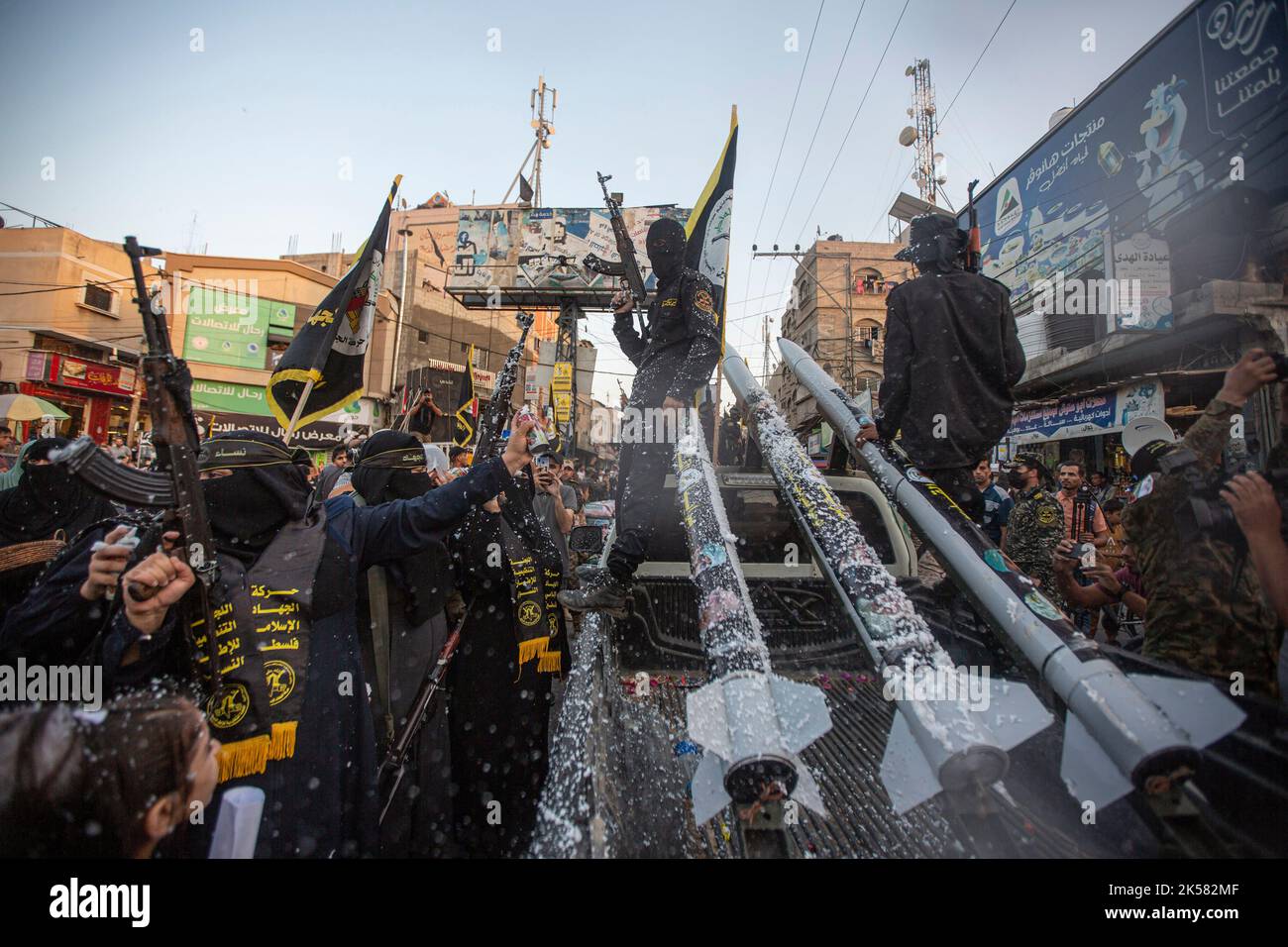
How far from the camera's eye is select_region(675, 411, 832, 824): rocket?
4.68 ft

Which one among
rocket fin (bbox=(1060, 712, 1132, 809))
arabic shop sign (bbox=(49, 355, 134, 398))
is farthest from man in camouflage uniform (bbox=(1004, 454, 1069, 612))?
arabic shop sign (bbox=(49, 355, 134, 398))

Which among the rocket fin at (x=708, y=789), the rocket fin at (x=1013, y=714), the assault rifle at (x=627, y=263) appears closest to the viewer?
the rocket fin at (x=708, y=789)

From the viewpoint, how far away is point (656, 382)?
3615mm

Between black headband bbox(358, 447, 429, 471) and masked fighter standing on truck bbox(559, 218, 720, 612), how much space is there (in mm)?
1020

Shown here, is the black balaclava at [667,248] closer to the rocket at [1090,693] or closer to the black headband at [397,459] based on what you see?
the black headband at [397,459]

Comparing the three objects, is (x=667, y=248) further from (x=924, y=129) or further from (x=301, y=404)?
(x=924, y=129)

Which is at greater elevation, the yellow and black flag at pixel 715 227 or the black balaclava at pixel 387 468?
the yellow and black flag at pixel 715 227

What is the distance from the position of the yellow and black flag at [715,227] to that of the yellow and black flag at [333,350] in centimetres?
190

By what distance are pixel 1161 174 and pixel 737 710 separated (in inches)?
385

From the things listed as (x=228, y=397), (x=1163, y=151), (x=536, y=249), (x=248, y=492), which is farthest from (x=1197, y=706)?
(x=228, y=397)

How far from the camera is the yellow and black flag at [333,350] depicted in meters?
2.67

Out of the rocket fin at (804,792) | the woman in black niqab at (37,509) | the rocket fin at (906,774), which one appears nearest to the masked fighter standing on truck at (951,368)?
the rocket fin at (906,774)

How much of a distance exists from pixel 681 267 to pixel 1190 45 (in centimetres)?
799
